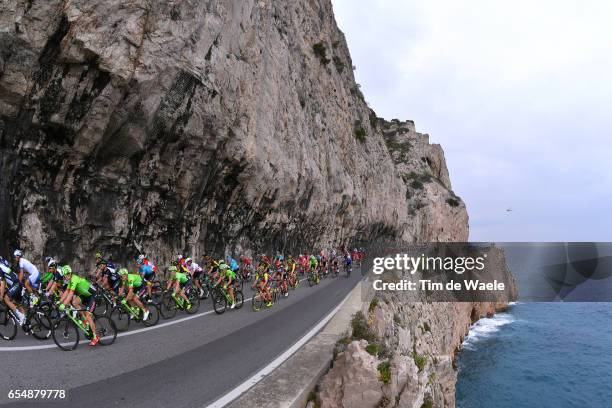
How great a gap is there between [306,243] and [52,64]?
22856mm

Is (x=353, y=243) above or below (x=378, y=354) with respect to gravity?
above

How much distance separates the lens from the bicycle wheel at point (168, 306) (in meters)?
10.4

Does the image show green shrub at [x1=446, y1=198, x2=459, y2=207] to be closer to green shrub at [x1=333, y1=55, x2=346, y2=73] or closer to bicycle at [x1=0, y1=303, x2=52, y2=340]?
green shrub at [x1=333, y1=55, x2=346, y2=73]

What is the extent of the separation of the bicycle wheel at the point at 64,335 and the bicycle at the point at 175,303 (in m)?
3.07

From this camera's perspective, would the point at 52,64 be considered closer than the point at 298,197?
Yes

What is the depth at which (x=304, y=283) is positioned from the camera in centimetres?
2059

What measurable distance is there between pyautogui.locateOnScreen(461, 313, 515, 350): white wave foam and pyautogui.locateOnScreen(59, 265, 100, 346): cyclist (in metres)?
39.4

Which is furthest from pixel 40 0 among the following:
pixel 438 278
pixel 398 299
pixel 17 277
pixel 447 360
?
pixel 438 278

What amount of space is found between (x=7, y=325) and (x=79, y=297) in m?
2.05

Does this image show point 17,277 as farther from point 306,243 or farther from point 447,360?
point 306,243

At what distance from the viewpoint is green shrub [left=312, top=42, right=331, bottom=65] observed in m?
33.4

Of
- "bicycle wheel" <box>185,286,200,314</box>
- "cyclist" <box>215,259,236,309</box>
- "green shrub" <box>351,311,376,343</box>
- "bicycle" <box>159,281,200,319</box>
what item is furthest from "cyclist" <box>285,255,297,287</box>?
"green shrub" <box>351,311,376,343</box>

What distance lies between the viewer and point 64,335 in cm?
712

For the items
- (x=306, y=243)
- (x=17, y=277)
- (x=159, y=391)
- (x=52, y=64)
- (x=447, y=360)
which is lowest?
(x=447, y=360)
